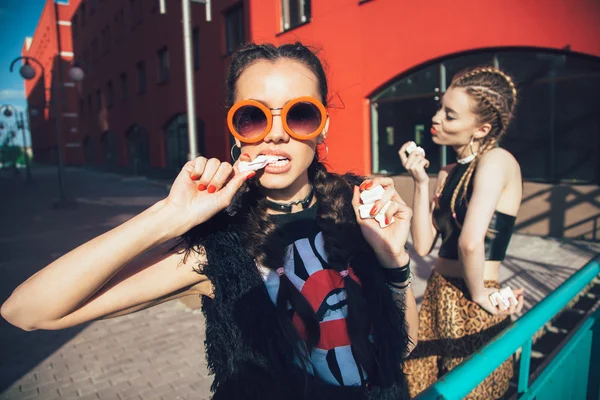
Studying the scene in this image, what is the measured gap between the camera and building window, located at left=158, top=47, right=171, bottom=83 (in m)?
19.6

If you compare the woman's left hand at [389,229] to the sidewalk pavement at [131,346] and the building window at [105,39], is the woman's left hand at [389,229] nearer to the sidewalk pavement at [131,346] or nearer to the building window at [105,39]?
the sidewalk pavement at [131,346]

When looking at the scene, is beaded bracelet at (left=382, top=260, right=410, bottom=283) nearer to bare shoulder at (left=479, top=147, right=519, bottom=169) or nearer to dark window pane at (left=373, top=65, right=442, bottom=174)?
bare shoulder at (left=479, top=147, right=519, bottom=169)

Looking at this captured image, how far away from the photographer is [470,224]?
1905 mm

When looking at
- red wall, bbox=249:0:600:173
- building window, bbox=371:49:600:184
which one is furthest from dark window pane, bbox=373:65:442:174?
red wall, bbox=249:0:600:173

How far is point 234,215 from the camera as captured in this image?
1400mm

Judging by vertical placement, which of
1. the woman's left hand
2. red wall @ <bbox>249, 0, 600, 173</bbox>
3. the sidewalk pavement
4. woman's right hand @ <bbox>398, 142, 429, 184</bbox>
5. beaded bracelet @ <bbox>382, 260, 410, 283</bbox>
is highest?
red wall @ <bbox>249, 0, 600, 173</bbox>

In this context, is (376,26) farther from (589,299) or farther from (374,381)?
(374,381)

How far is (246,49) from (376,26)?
890cm

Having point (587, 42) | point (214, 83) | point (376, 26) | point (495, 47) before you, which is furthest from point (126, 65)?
point (587, 42)

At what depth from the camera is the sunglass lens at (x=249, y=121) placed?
1348 mm

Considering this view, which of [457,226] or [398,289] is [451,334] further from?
[398,289]

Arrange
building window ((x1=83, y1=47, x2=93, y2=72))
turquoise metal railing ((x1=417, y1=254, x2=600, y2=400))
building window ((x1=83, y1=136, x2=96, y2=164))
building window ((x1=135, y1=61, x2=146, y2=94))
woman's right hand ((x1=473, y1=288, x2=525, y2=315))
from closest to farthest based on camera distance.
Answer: turquoise metal railing ((x1=417, y1=254, x2=600, y2=400))
woman's right hand ((x1=473, y1=288, x2=525, y2=315))
building window ((x1=135, y1=61, x2=146, y2=94))
building window ((x1=83, y1=47, x2=93, y2=72))
building window ((x1=83, y1=136, x2=96, y2=164))

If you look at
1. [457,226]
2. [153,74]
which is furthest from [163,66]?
[457,226]

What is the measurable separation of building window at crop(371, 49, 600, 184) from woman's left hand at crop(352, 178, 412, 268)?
6828 millimetres
